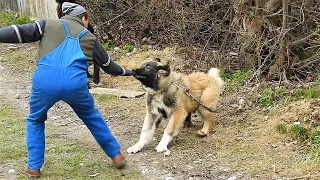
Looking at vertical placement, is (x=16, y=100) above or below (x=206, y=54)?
below

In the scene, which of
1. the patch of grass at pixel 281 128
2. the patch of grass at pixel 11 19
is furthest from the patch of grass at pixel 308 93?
the patch of grass at pixel 11 19

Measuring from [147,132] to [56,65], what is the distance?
6.22 ft

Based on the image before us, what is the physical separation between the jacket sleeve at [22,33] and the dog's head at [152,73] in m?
1.42

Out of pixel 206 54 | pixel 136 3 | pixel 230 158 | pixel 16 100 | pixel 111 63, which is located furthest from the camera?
pixel 136 3

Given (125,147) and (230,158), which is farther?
(125,147)

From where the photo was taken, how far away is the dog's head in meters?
6.16

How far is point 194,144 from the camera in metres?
6.57

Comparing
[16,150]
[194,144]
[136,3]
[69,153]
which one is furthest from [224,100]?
[136,3]

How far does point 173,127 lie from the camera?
641 centimetres

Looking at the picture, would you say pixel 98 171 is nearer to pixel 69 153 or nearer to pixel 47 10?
pixel 69 153

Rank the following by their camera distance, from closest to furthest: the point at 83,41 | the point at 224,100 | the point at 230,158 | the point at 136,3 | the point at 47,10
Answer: the point at 83,41 < the point at 230,158 < the point at 224,100 < the point at 136,3 < the point at 47,10

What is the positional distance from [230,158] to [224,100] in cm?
227

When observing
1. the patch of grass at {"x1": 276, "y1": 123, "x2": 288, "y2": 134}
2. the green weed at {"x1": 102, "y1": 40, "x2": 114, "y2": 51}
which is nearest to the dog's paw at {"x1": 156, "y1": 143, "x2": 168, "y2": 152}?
the patch of grass at {"x1": 276, "y1": 123, "x2": 288, "y2": 134}

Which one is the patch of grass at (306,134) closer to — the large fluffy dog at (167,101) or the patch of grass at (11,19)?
the large fluffy dog at (167,101)
